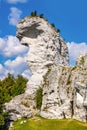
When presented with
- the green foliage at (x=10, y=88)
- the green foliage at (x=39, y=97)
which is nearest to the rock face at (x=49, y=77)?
the green foliage at (x=39, y=97)

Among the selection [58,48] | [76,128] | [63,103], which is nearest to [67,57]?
[58,48]

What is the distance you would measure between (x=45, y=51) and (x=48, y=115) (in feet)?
53.7

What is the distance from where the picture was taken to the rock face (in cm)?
6681

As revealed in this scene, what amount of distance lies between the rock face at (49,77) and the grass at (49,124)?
2.19 m

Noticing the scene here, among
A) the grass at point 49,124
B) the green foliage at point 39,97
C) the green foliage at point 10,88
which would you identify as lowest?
the grass at point 49,124

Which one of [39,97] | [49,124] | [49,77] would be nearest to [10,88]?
[39,97]

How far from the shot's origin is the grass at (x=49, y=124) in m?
62.0

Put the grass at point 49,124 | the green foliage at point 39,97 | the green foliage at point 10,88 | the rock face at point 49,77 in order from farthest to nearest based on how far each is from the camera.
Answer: the green foliage at point 10,88 → the green foliage at point 39,97 → the rock face at point 49,77 → the grass at point 49,124

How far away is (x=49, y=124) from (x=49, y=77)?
11.3 meters

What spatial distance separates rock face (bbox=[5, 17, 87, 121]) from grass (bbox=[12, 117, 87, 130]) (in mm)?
2187

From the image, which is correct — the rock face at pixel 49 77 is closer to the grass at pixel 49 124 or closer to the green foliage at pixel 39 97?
the green foliage at pixel 39 97

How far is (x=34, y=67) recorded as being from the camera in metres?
81.0

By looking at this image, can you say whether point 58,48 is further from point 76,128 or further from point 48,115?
point 76,128

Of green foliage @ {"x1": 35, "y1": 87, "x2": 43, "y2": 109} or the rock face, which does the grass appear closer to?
the rock face
